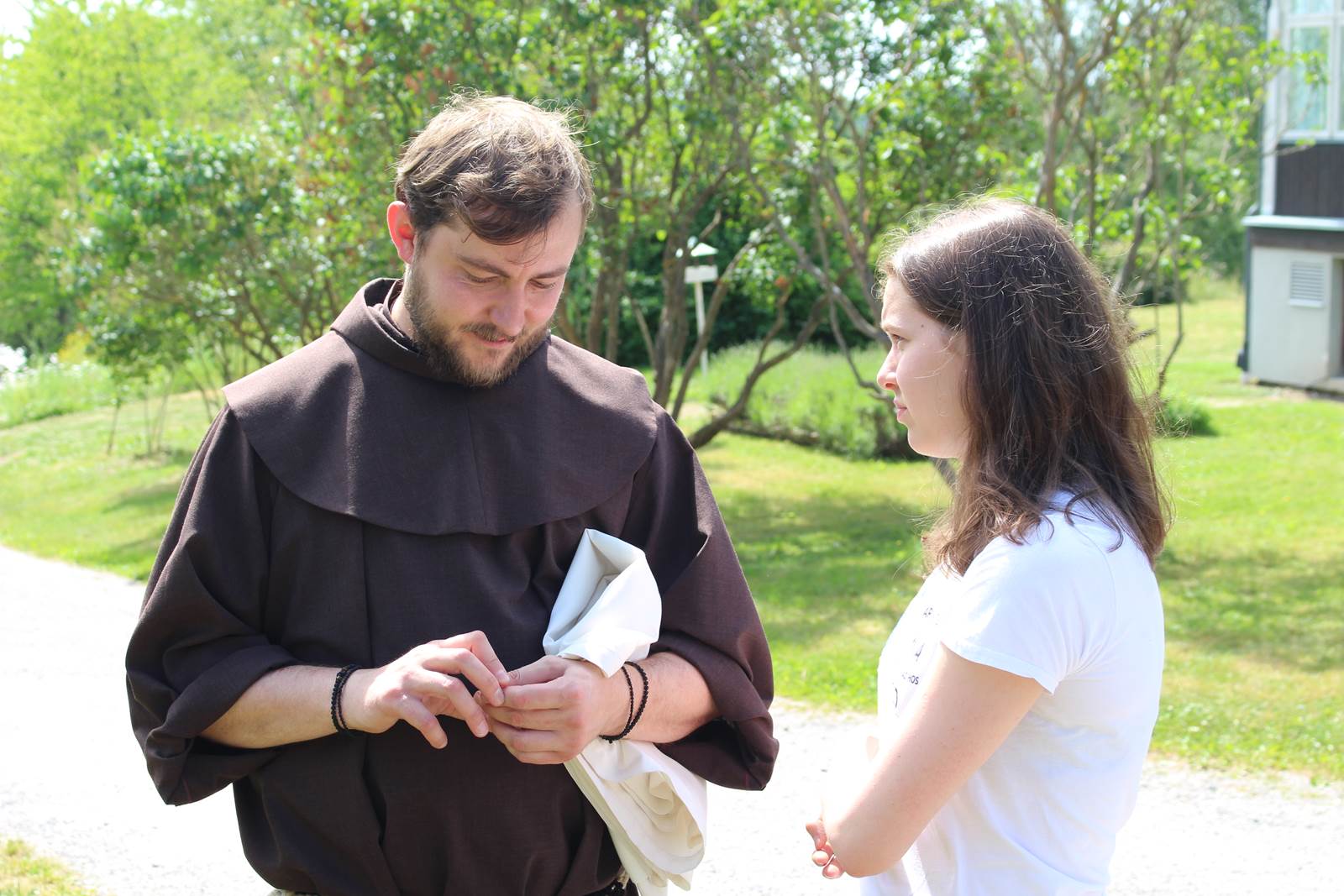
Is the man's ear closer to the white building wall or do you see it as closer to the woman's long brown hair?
the woman's long brown hair

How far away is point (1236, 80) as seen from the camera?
9.42m

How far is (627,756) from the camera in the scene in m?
2.08

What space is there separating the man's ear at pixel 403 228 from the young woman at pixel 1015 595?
795mm

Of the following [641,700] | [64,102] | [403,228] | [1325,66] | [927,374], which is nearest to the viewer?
[927,374]

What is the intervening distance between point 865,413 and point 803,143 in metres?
7.50

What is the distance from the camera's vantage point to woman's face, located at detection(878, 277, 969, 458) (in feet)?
6.33

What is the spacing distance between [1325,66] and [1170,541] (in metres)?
8.63

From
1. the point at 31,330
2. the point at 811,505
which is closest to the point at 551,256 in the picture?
the point at 811,505

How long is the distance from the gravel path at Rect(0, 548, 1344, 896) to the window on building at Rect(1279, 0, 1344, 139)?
13.9m

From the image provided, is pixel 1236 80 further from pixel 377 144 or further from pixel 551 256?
pixel 551 256

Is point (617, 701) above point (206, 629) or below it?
below

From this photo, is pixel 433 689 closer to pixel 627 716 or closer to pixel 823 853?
pixel 627 716

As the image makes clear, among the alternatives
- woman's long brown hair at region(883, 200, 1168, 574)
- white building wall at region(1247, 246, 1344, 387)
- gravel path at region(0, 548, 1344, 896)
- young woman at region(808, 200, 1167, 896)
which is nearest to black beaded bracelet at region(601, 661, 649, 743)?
young woman at region(808, 200, 1167, 896)

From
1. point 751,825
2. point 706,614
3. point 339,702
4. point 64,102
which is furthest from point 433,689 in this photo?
point 64,102
